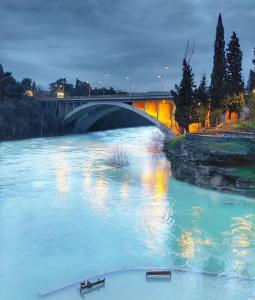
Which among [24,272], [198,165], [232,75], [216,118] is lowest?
[24,272]

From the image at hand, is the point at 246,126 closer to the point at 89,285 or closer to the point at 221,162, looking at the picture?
the point at 221,162

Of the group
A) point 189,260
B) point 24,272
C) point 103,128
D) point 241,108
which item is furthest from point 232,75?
point 103,128

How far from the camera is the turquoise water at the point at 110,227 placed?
18281mm

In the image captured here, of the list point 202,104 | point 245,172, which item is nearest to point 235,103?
point 202,104

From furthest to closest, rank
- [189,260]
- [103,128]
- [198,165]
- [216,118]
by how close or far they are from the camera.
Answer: [103,128] < [216,118] < [198,165] < [189,260]

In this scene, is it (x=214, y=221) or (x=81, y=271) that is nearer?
(x=81, y=271)

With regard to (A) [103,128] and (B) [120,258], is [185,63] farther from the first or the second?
(A) [103,128]

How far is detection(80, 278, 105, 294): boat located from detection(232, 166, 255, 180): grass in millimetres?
17102

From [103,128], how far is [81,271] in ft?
309

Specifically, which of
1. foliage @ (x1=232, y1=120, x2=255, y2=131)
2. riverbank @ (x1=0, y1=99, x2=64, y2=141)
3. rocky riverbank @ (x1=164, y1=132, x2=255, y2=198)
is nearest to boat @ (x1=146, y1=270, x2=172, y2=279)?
rocky riverbank @ (x1=164, y1=132, x2=255, y2=198)

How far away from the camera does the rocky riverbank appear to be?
30609 millimetres

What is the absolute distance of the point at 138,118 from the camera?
13488cm

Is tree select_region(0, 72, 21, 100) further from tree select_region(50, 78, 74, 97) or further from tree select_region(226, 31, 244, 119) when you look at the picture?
tree select_region(226, 31, 244, 119)

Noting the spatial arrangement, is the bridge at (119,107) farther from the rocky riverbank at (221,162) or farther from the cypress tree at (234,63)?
the rocky riverbank at (221,162)
